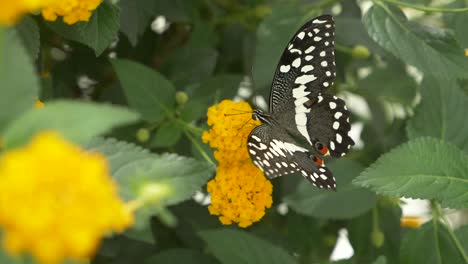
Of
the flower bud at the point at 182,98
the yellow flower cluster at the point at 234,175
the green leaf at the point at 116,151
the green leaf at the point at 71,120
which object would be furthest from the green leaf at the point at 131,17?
the green leaf at the point at 71,120

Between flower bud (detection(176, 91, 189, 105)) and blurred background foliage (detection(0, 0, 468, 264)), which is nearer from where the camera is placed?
blurred background foliage (detection(0, 0, 468, 264))

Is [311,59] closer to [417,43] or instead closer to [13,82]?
[417,43]

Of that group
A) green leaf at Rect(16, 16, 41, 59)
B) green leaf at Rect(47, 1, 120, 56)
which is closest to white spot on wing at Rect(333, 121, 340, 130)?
green leaf at Rect(47, 1, 120, 56)

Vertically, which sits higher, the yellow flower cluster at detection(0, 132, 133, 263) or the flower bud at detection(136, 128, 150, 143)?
the yellow flower cluster at detection(0, 132, 133, 263)

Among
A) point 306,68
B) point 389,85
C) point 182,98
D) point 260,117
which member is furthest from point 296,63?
point 389,85

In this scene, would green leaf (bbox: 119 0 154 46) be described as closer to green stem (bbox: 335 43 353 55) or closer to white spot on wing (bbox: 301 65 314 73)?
white spot on wing (bbox: 301 65 314 73)

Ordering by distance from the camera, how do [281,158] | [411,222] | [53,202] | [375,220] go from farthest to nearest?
[411,222] < [375,220] < [281,158] < [53,202]

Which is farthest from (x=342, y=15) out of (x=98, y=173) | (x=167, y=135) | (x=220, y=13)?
(x=98, y=173)

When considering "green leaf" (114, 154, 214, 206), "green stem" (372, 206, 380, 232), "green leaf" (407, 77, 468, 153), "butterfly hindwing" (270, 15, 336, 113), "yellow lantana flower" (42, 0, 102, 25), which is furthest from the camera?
"green stem" (372, 206, 380, 232)

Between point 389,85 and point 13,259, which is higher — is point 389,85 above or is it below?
below
